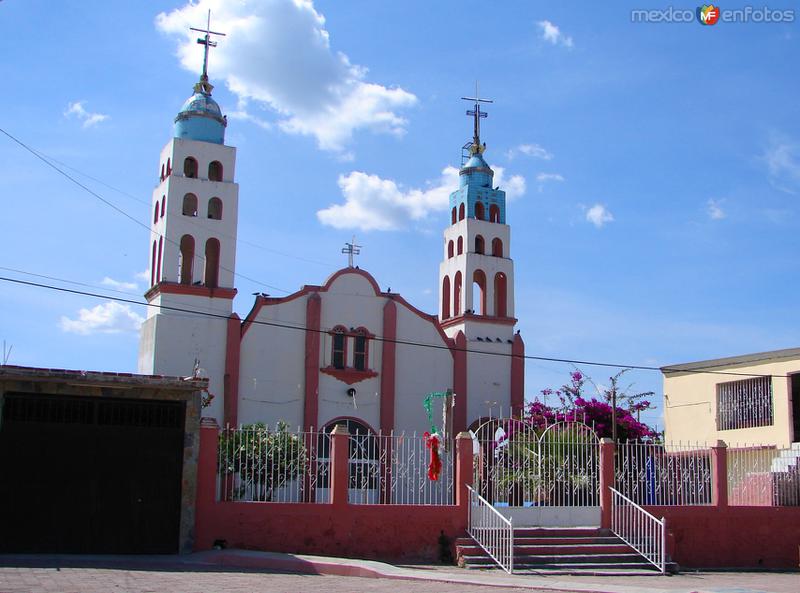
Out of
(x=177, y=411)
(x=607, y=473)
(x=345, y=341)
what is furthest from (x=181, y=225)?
(x=607, y=473)

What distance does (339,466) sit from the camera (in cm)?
1745

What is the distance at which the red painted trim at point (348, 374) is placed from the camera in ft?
96.2

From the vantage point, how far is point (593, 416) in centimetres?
3052

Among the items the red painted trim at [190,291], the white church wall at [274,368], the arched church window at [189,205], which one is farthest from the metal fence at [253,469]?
the arched church window at [189,205]

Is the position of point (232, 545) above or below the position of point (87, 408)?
below

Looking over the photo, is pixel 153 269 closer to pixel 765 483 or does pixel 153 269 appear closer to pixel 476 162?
pixel 476 162

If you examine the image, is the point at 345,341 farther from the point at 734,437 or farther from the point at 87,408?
the point at 87,408

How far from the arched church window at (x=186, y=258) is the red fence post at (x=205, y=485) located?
13286mm

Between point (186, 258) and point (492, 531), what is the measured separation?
15753 mm

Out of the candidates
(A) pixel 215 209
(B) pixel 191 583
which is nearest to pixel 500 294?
(A) pixel 215 209

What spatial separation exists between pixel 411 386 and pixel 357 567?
52.1 ft

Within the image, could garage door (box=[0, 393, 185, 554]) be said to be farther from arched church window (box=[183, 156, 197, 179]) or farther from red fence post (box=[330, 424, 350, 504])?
arched church window (box=[183, 156, 197, 179])

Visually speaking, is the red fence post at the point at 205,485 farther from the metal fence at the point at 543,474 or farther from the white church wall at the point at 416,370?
the white church wall at the point at 416,370

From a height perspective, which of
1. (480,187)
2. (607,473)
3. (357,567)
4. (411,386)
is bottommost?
(357,567)
